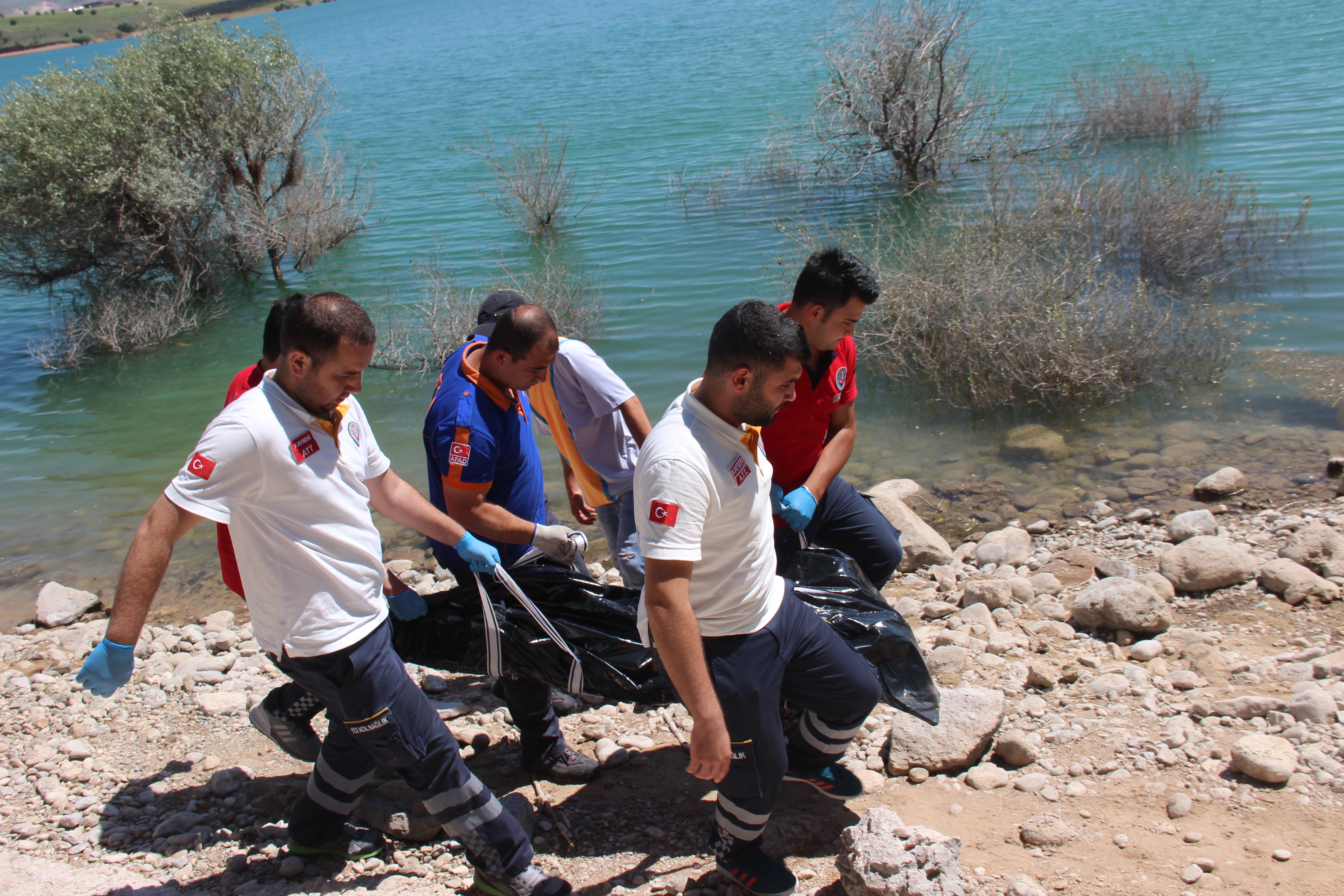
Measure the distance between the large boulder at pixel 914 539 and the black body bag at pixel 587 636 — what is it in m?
2.38

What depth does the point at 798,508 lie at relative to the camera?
141 inches

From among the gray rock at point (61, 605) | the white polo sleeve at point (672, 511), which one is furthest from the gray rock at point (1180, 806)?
the gray rock at point (61, 605)

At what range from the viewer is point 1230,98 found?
17797mm

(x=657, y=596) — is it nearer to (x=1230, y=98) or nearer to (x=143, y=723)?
(x=143, y=723)

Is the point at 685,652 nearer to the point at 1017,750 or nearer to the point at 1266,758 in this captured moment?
the point at 1017,750

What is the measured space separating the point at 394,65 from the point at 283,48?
1390 inches

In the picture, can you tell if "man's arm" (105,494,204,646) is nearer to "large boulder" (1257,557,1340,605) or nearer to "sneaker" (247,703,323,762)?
"sneaker" (247,703,323,762)

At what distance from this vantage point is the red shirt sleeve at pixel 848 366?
388cm

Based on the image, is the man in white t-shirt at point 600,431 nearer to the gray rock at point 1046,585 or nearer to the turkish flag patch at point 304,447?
the turkish flag patch at point 304,447

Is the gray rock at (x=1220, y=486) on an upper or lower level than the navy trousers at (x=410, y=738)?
lower

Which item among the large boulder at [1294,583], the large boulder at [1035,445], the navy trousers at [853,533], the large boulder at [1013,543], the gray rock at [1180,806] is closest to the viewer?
the gray rock at [1180,806]

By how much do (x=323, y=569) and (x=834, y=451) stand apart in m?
2.12

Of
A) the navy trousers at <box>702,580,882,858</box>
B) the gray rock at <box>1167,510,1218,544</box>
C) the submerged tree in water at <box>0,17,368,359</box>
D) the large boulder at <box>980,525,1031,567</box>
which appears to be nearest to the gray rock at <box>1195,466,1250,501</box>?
the gray rock at <box>1167,510,1218,544</box>

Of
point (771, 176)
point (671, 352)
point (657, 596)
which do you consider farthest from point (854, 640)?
point (771, 176)
